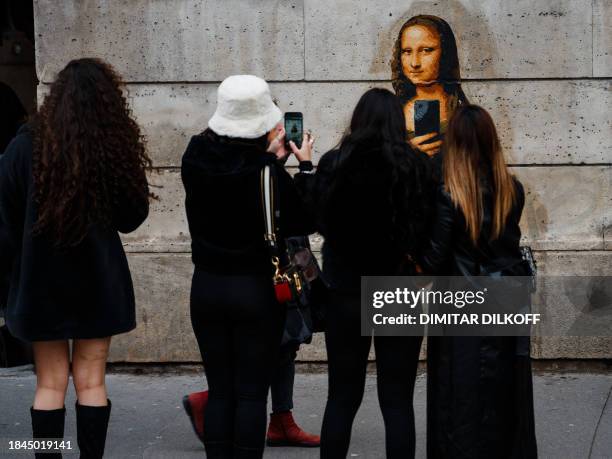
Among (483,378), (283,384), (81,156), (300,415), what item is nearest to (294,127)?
(81,156)

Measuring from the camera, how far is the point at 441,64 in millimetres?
7191

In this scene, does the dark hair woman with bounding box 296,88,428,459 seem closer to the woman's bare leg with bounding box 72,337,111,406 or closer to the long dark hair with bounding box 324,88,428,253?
the long dark hair with bounding box 324,88,428,253

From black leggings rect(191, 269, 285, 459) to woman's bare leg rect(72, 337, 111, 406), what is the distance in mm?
442

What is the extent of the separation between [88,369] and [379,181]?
1479 mm

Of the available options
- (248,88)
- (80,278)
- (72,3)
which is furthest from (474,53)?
(80,278)

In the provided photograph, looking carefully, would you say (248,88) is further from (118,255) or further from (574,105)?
(574,105)

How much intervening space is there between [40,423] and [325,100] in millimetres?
3504

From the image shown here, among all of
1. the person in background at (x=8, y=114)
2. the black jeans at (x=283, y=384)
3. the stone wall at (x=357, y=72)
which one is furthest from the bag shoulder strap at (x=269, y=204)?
the person in background at (x=8, y=114)

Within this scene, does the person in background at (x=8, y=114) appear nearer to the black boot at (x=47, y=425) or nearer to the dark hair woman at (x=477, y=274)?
the black boot at (x=47, y=425)

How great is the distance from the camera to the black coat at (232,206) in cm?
426

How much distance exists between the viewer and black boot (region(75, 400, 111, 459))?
14.7 ft

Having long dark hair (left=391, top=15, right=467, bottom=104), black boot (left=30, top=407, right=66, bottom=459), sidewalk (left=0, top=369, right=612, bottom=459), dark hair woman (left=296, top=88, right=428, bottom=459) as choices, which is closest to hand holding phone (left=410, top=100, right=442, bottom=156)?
long dark hair (left=391, top=15, right=467, bottom=104)

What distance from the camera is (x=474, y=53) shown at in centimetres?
716

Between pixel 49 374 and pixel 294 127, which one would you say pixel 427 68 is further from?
pixel 49 374
